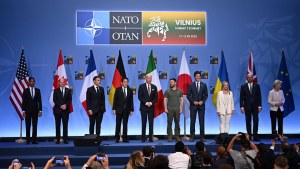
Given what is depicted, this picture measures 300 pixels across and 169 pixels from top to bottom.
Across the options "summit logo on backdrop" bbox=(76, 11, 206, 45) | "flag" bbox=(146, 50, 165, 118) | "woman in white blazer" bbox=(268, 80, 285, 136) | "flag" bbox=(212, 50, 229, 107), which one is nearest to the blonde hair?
"flag" bbox=(146, 50, 165, 118)

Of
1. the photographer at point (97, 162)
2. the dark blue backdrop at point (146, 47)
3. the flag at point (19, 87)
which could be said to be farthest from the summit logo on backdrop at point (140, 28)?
the photographer at point (97, 162)

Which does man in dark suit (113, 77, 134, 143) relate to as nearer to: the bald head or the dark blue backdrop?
the bald head

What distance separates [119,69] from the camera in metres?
12.5

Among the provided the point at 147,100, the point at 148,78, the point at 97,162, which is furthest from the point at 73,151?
the point at 97,162

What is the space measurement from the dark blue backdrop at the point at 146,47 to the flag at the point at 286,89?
51 cm

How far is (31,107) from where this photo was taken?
11422 millimetres

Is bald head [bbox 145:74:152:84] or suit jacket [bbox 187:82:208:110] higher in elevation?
bald head [bbox 145:74:152:84]

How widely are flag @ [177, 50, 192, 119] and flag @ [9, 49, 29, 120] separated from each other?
3941 millimetres

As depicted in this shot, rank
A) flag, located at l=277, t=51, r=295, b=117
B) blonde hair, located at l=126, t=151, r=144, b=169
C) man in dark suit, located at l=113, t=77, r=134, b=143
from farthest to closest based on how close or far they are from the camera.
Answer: flag, located at l=277, t=51, r=295, b=117 < man in dark suit, located at l=113, t=77, r=134, b=143 < blonde hair, located at l=126, t=151, r=144, b=169

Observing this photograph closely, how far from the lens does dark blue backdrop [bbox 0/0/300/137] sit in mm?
12742

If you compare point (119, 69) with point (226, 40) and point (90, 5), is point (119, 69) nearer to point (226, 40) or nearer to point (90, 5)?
point (90, 5)

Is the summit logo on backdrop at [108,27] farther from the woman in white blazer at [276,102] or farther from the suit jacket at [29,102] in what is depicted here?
the woman in white blazer at [276,102]

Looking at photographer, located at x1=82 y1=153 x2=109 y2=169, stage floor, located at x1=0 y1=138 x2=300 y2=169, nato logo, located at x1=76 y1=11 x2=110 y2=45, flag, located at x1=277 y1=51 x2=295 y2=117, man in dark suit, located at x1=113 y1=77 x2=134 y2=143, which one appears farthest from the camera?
nato logo, located at x1=76 y1=11 x2=110 y2=45

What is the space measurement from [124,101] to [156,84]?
1.28m
